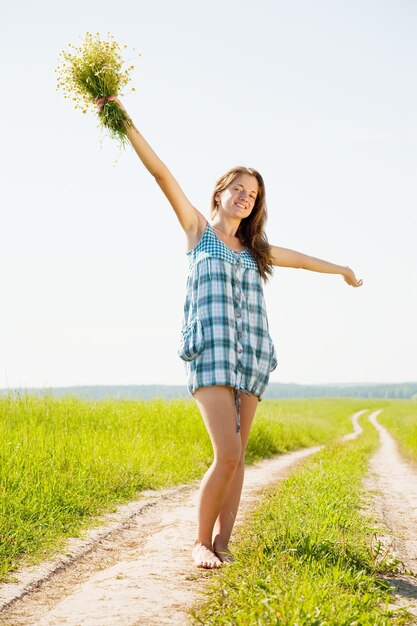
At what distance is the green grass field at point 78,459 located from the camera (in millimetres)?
5410

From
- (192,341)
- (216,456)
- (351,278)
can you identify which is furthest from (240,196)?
(216,456)

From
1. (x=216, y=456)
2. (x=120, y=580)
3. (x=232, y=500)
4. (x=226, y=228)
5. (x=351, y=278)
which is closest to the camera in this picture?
(x=120, y=580)

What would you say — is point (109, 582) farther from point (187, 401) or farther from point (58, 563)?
point (187, 401)

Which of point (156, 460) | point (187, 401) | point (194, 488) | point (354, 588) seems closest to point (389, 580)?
point (354, 588)

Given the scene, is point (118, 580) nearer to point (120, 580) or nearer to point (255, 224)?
point (120, 580)

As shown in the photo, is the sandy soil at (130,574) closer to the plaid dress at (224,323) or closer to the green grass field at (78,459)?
the green grass field at (78,459)

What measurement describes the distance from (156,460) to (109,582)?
183 inches

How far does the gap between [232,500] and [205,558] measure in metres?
0.39

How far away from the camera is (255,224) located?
4680mm

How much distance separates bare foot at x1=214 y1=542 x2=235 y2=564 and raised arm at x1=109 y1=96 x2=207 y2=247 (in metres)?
1.90

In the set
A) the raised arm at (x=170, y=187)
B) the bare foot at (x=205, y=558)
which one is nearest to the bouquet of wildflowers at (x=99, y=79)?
the raised arm at (x=170, y=187)

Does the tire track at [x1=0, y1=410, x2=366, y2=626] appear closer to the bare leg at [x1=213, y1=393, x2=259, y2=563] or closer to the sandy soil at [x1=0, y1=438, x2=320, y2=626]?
the sandy soil at [x1=0, y1=438, x2=320, y2=626]

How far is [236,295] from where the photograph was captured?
435cm

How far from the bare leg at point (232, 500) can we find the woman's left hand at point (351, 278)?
1579 mm
